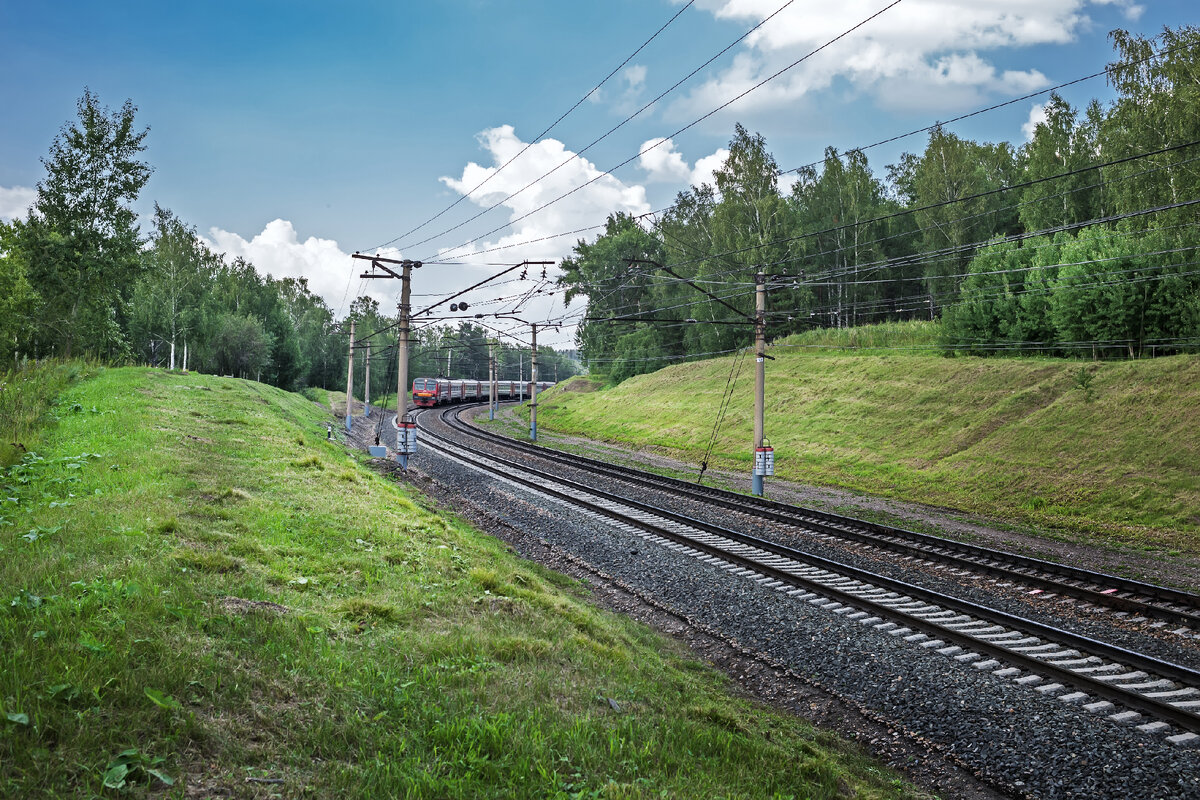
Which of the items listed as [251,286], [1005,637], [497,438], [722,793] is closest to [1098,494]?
[1005,637]

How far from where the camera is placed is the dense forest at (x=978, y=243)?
2811 centimetres

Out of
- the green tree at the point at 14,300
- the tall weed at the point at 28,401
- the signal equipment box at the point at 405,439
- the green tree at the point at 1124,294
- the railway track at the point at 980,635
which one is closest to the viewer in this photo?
the railway track at the point at 980,635

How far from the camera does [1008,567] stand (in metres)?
13.5

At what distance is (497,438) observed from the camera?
41.9 meters

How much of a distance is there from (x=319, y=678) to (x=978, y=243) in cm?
3595

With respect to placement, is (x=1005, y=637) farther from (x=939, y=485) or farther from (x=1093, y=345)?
(x=1093, y=345)

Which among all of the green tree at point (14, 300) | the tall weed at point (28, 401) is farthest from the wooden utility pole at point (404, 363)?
the green tree at point (14, 300)

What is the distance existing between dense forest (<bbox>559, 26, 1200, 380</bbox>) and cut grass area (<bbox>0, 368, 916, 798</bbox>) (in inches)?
404

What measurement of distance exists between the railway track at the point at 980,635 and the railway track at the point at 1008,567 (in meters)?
2.08

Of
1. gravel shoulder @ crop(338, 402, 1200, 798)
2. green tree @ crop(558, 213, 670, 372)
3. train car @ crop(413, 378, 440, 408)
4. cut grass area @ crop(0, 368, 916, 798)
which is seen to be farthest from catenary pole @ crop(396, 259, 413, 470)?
green tree @ crop(558, 213, 670, 372)

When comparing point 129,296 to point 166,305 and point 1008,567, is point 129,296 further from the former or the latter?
point 1008,567

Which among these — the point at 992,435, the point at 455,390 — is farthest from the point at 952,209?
the point at 455,390

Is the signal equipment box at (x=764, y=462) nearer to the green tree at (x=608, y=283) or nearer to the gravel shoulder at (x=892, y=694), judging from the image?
the gravel shoulder at (x=892, y=694)

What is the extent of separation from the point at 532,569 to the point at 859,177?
5424cm
